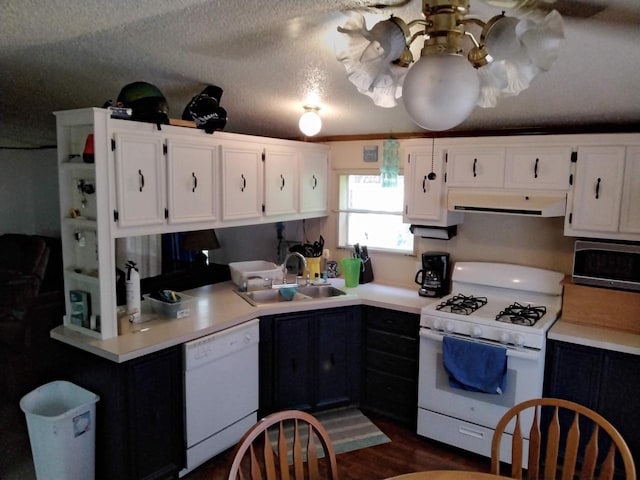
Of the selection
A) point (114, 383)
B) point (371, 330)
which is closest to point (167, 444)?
point (114, 383)

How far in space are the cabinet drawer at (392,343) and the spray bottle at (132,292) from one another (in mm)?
1639

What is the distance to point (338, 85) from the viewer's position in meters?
2.92

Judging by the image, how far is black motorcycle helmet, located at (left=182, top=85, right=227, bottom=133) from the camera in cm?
285

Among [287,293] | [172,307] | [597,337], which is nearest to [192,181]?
[172,307]

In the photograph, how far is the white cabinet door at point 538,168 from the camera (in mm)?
2957

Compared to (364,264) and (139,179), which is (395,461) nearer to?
(364,264)

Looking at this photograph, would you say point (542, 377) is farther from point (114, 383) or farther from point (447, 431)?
point (114, 383)

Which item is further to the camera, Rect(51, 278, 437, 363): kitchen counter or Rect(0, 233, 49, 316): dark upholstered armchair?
Rect(0, 233, 49, 316): dark upholstered armchair

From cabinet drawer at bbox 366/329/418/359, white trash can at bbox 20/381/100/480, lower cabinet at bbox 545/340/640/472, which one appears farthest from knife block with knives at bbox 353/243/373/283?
white trash can at bbox 20/381/100/480

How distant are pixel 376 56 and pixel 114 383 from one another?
81.7 inches

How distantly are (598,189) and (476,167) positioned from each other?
0.75 meters

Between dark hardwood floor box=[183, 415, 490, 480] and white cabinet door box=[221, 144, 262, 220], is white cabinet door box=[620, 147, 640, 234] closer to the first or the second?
dark hardwood floor box=[183, 415, 490, 480]

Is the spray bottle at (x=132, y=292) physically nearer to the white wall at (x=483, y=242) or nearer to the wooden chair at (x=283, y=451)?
the wooden chair at (x=283, y=451)

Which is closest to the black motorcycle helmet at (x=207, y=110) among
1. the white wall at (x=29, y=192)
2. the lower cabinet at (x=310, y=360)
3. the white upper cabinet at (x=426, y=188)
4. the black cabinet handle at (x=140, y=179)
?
the black cabinet handle at (x=140, y=179)
